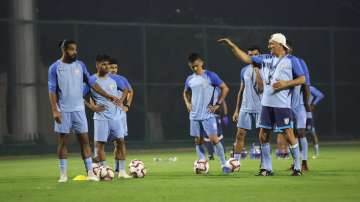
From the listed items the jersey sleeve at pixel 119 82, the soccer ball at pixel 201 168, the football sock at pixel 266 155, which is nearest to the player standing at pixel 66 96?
the jersey sleeve at pixel 119 82

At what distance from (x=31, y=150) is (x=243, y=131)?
11618 millimetres

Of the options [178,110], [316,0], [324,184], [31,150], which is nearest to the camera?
[324,184]

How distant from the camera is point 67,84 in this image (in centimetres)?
1577

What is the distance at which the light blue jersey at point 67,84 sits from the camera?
51.4 feet

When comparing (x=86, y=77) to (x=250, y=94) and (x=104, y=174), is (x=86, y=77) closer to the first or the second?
(x=104, y=174)

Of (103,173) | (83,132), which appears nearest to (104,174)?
(103,173)

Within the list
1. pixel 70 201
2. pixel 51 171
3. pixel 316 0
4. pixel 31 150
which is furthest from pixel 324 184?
pixel 316 0

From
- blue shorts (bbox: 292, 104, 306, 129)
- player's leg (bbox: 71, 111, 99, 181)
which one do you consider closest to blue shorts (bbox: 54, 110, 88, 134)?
player's leg (bbox: 71, 111, 99, 181)

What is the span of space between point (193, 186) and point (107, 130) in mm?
2957

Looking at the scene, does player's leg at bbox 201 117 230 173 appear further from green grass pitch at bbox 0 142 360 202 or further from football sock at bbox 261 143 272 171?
football sock at bbox 261 143 272 171

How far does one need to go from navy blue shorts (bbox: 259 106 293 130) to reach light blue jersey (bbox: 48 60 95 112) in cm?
311

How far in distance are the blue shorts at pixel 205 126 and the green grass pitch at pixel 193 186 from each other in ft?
2.56

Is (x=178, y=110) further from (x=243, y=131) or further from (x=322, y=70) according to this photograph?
(x=243, y=131)

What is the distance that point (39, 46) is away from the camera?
29.4 meters
